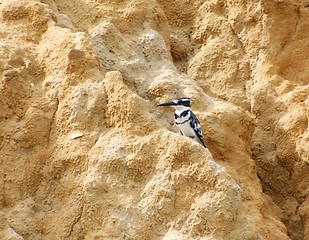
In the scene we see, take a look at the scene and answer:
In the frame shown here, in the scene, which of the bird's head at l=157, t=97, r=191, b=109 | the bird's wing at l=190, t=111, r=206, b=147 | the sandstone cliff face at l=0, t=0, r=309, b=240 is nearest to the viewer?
the sandstone cliff face at l=0, t=0, r=309, b=240

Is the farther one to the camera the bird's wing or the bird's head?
the bird's wing

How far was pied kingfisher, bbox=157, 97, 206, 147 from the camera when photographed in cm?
688

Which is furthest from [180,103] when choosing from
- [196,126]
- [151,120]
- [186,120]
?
[151,120]

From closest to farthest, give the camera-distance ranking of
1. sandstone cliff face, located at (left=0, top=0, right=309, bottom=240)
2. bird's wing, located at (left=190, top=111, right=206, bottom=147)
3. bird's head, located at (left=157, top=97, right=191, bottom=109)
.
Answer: sandstone cliff face, located at (left=0, top=0, right=309, bottom=240), bird's head, located at (left=157, top=97, right=191, bottom=109), bird's wing, located at (left=190, top=111, right=206, bottom=147)

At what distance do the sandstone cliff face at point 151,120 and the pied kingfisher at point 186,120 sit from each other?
0.21 m

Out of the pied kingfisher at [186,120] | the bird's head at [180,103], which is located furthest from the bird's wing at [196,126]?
the bird's head at [180,103]

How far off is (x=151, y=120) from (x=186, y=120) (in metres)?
0.79

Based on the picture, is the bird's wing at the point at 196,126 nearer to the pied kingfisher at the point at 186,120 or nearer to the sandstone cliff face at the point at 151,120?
the pied kingfisher at the point at 186,120

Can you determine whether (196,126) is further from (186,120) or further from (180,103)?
(180,103)

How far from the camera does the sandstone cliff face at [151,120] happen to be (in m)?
5.98

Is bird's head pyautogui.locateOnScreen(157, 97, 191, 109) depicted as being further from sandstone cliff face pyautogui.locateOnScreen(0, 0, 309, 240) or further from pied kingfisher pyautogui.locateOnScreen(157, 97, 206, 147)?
sandstone cliff face pyautogui.locateOnScreen(0, 0, 309, 240)

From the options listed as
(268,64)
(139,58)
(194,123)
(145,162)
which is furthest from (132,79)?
(268,64)

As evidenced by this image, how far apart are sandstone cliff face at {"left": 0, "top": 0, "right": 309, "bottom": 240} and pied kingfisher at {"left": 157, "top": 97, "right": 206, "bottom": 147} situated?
0.67 ft

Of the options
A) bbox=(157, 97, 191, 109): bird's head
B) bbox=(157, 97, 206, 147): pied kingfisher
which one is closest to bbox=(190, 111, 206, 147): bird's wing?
bbox=(157, 97, 206, 147): pied kingfisher
